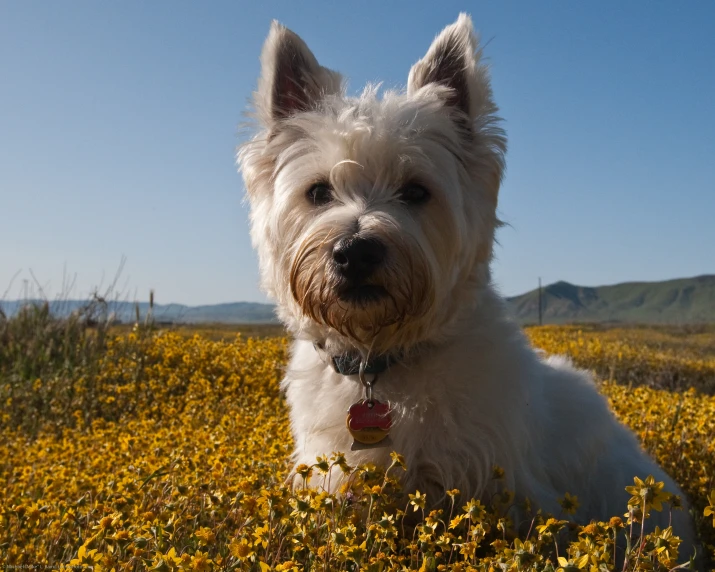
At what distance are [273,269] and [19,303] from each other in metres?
8.66

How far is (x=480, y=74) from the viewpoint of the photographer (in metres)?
3.70

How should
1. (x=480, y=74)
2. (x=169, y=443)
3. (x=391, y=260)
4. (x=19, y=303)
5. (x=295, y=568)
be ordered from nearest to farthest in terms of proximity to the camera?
1. (x=295, y=568)
2. (x=391, y=260)
3. (x=480, y=74)
4. (x=169, y=443)
5. (x=19, y=303)

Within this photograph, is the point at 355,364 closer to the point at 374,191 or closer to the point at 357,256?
the point at 357,256

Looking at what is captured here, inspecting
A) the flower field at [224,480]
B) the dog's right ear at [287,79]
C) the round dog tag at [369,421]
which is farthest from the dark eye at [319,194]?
the flower field at [224,480]

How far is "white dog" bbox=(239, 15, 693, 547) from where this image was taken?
10.5 feet

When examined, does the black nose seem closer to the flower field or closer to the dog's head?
the dog's head

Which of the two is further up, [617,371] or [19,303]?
[19,303]

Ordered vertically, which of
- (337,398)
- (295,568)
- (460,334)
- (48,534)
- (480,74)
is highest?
(480,74)

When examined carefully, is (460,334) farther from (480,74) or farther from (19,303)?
(19,303)

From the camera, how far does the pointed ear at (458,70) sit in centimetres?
369

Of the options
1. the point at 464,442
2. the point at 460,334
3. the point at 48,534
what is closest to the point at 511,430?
the point at 464,442

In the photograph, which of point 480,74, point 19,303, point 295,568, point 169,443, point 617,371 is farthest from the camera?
point 19,303

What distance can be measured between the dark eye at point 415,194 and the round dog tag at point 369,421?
3.23ft

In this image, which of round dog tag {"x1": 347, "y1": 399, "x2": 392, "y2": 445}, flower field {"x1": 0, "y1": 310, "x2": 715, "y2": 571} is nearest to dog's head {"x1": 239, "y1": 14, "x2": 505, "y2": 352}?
round dog tag {"x1": 347, "y1": 399, "x2": 392, "y2": 445}
